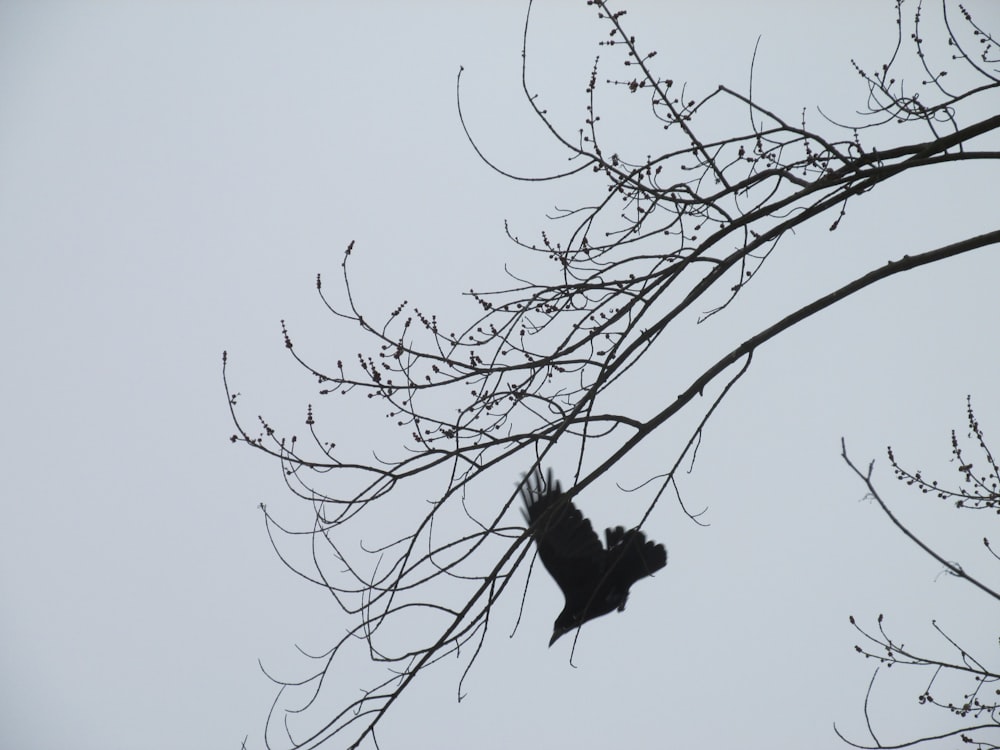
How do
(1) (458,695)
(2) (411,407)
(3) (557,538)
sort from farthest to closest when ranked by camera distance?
1. (3) (557,538)
2. (2) (411,407)
3. (1) (458,695)

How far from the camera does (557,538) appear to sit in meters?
4.55

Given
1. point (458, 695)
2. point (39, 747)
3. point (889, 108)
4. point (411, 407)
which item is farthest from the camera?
point (39, 747)

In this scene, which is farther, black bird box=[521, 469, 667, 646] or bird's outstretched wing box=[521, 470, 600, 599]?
bird's outstretched wing box=[521, 470, 600, 599]

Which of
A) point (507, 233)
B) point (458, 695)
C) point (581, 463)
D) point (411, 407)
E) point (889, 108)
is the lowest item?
point (458, 695)

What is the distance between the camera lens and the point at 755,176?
3256 mm

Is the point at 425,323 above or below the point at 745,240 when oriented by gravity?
above

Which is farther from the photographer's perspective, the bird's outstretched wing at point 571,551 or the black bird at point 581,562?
the bird's outstretched wing at point 571,551

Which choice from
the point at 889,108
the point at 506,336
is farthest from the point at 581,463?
the point at 889,108

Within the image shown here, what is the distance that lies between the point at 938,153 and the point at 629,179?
47.0 inches

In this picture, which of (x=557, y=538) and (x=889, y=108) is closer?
(x=889, y=108)

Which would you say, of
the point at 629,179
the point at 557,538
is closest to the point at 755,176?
the point at 629,179

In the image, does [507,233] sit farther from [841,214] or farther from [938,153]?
[938,153]

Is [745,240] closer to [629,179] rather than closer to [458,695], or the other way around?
[629,179]

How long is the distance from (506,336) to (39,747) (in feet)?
131
